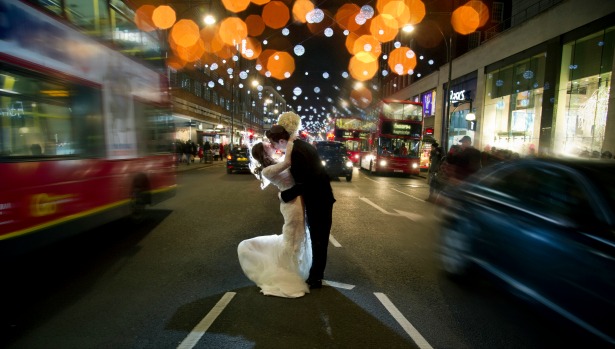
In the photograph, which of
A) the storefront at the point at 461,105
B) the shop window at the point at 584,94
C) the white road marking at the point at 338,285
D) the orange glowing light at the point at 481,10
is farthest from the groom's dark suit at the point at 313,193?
the orange glowing light at the point at 481,10

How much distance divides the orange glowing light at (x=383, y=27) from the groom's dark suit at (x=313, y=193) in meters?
40.2

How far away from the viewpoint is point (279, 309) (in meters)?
4.03

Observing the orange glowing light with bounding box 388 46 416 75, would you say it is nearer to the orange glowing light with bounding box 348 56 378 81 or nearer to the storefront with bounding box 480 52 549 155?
the orange glowing light with bounding box 348 56 378 81

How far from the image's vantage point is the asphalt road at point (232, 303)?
135 inches

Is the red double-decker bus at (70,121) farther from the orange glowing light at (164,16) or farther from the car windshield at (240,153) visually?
the orange glowing light at (164,16)

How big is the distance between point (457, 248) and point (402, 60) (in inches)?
1757

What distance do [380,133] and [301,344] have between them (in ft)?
68.0

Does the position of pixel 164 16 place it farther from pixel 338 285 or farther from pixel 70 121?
pixel 338 285

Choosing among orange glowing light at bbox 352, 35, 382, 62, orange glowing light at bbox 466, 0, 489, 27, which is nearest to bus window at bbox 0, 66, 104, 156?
orange glowing light at bbox 466, 0, 489, 27

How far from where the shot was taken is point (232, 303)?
13.7ft

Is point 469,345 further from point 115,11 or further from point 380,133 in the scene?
point 380,133

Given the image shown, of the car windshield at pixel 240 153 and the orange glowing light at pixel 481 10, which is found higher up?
the orange glowing light at pixel 481 10

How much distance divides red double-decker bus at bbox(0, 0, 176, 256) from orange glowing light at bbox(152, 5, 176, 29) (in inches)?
1207

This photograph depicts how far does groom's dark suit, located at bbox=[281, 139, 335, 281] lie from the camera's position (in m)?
4.38
